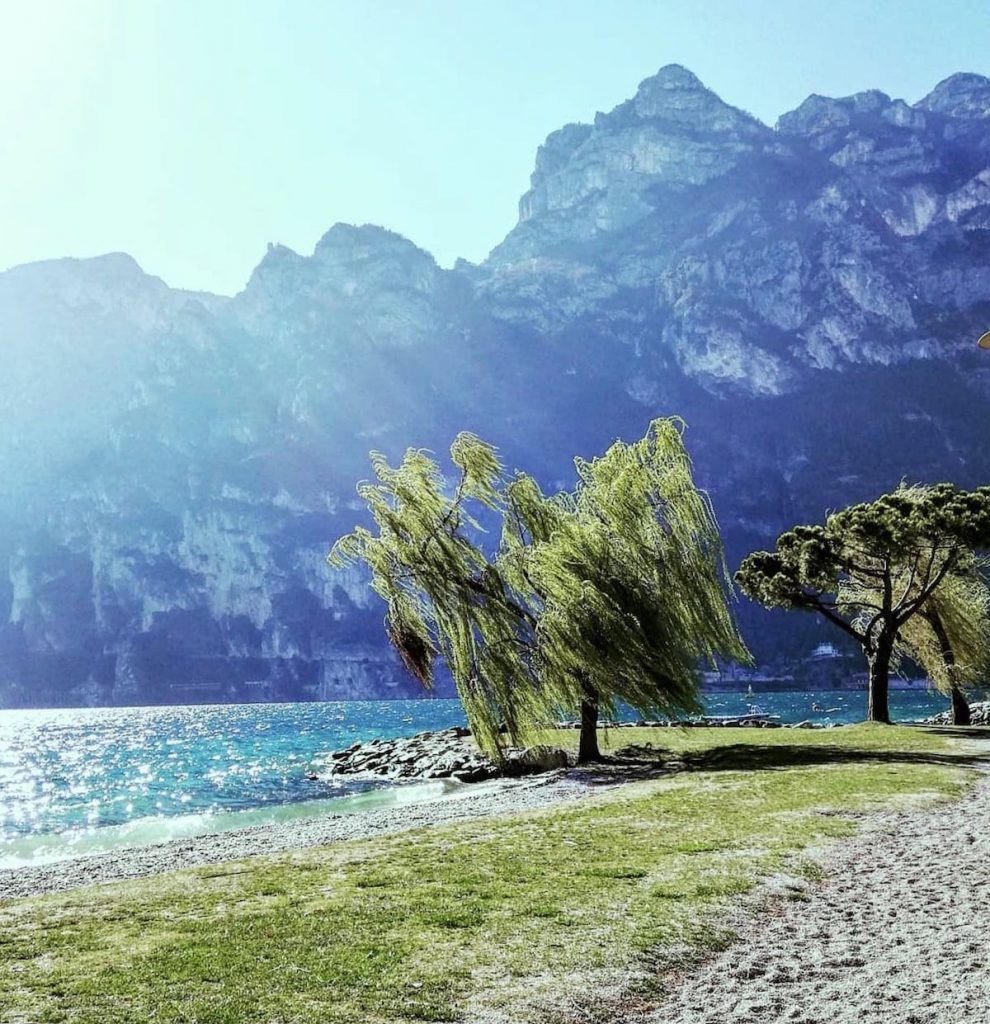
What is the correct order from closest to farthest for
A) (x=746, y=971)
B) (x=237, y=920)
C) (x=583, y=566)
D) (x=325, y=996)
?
1. (x=325, y=996)
2. (x=746, y=971)
3. (x=237, y=920)
4. (x=583, y=566)

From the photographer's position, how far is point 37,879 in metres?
17.5

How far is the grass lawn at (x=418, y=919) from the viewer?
24.1ft

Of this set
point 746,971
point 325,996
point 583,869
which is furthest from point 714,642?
point 325,996

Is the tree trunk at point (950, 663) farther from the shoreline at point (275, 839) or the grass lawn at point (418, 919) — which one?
the grass lawn at point (418, 919)

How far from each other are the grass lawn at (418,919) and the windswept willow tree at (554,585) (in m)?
7.05

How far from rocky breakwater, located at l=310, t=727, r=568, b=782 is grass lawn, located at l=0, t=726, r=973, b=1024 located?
38.8 ft

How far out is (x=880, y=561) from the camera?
1686 inches

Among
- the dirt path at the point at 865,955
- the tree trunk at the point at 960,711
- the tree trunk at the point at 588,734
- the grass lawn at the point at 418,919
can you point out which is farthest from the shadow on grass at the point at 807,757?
the tree trunk at the point at 960,711

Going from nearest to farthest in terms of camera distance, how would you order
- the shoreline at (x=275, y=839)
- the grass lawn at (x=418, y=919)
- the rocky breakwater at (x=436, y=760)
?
the grass lawn at (x=418, y=919)
the shoreline at (x=275, y=839)
the rocky breakwater at (x=436, y=760)

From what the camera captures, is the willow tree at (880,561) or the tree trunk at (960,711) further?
the tree trunk at (960,711)

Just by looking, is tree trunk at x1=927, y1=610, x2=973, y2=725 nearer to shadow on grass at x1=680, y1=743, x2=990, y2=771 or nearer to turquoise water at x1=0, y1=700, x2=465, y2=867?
shadow on grass at x1=680, y1=743, x2=990, y2=771

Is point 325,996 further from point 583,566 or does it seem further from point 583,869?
point 583,566

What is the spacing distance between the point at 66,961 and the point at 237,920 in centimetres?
200

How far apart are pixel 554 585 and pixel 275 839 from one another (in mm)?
10925
